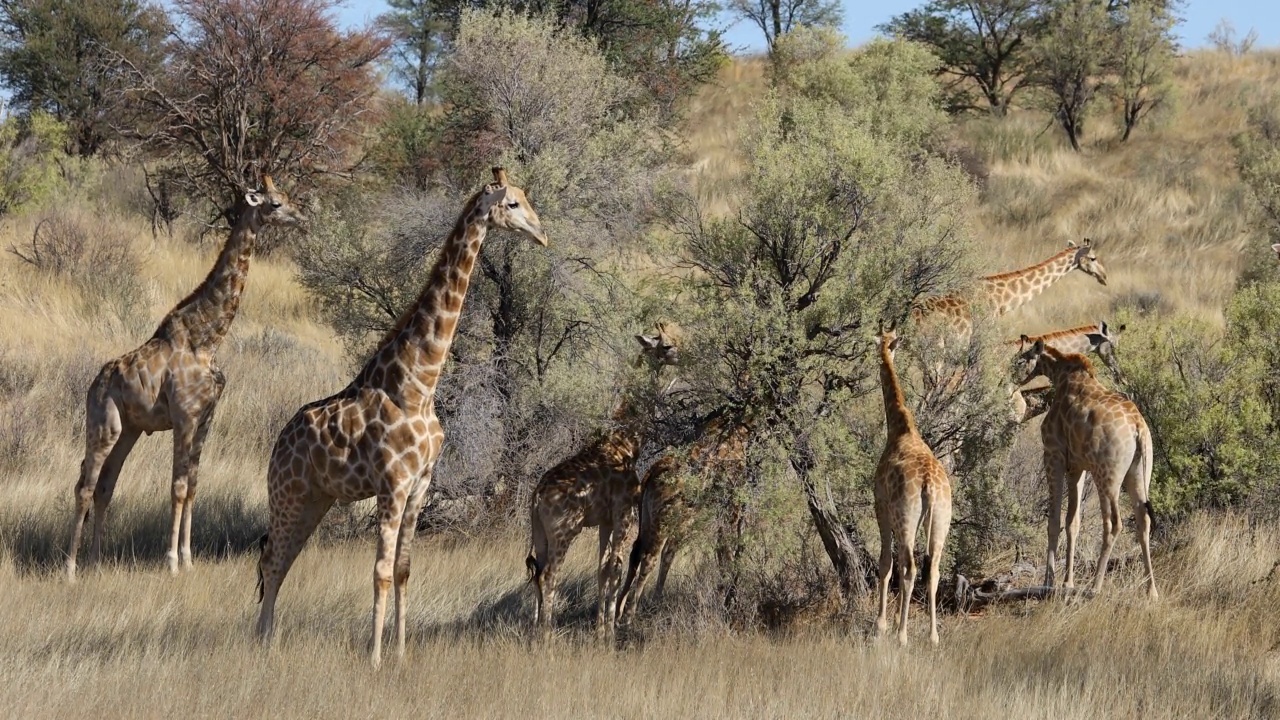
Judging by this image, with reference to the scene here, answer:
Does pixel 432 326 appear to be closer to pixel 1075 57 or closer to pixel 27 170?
pixel 27 170

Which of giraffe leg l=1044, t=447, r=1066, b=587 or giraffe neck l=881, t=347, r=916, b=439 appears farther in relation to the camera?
giraffe leg l=1044, t=447, r=1066, b=587

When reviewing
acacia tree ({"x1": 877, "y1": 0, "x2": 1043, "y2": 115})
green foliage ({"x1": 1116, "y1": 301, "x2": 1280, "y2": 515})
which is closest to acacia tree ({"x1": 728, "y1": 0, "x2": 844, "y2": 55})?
acacia tree ({"x1": 877, "y1": 0, "x2": 1043, "y2": 115})

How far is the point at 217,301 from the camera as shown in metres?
10.8

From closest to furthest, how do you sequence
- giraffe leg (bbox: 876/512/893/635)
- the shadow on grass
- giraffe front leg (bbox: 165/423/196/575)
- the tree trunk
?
giraffe leg (bbox: 876/512/893/635) < the tree trunk < giraffe front leg (bbox: 165/423/196/575) < the shadow on grass

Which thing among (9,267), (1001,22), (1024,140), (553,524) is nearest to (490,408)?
(553,524)

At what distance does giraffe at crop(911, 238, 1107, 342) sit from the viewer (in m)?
10.3

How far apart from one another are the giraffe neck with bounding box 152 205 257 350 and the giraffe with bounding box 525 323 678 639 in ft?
11.5

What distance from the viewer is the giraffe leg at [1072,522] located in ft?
29.4

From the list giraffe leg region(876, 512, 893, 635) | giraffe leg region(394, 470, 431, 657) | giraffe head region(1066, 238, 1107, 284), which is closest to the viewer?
giraffe leg region(876, 512, 893, 635)

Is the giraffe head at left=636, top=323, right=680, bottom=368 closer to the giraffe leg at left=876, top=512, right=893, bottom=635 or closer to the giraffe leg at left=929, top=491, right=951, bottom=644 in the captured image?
the giraffe leg at left=876, top=512, right=893, bottom=635

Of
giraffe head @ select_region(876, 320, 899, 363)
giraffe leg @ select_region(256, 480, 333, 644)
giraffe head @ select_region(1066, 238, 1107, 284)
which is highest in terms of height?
giraffe head @ select_region(1066, 238, 1107, 284)

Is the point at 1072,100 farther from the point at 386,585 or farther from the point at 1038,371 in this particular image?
the point at 386,585

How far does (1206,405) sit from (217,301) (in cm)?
766

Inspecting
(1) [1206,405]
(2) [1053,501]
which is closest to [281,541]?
(2) [1053,501]
